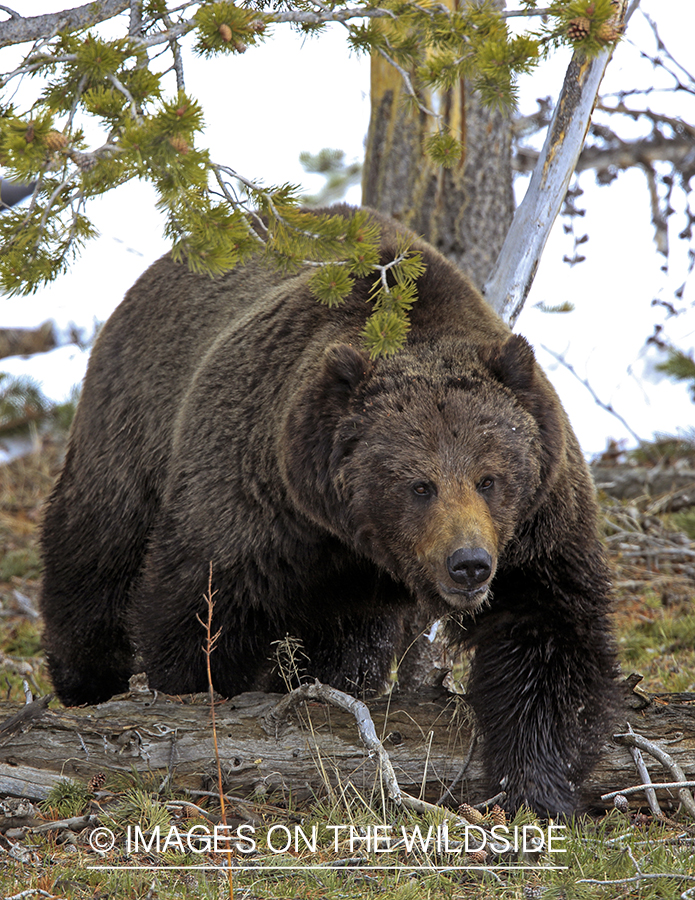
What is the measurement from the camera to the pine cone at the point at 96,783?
3.91m

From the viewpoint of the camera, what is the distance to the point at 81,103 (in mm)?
3537

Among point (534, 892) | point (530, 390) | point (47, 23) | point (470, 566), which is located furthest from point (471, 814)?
point (47, 23)

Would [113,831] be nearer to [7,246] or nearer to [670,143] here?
[7,246]

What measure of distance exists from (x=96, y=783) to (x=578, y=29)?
3.52 metres

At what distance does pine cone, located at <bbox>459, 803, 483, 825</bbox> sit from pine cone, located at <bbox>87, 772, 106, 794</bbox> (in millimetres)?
1447

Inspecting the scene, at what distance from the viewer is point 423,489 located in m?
3.88

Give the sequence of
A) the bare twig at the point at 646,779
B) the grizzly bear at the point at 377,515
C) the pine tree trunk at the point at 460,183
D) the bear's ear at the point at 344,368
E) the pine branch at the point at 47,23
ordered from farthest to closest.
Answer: the pine tree trunk at the point at 460,183, the bear's ear at the point at 344,368, the grizzly bear at the point at 377,515, the bare twig at the point at 646,779, the pine branch at the point at 47,23

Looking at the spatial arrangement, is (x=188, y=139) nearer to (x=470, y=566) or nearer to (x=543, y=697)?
(x=470, y=566)

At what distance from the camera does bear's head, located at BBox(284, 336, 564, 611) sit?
383 centimetres

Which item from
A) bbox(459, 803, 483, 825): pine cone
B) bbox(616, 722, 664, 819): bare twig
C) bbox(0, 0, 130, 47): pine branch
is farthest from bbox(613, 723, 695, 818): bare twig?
bbox(0, 0, 130, 47): pine branch

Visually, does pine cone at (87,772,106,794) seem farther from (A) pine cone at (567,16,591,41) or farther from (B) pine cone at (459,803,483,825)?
(A) pine cone at (567,16,591,41)

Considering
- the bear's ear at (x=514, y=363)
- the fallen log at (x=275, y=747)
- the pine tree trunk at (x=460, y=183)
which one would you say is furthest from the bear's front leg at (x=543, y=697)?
the pine tree trunk at (x=460, y=183)

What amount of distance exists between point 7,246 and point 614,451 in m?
7.71

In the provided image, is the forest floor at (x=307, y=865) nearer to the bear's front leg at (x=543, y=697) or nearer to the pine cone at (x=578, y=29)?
the bear's front leg at (x=543, y=697)
